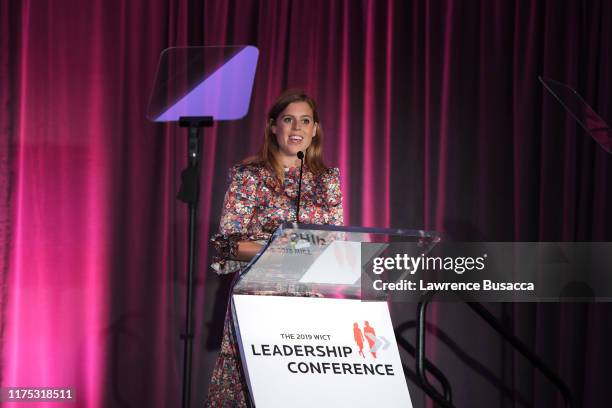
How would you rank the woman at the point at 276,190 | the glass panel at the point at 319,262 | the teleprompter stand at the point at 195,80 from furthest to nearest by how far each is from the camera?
the woman at the point at 276,190
the teleprompter stand at the point at 195,80
the glass panel at the point at 319,262

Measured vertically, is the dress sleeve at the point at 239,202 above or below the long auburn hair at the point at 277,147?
below

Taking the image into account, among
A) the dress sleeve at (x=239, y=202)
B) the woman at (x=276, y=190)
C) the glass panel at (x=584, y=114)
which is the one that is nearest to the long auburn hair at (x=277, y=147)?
the woman at (x=276, y=190)

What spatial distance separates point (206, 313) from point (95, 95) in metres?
1.30

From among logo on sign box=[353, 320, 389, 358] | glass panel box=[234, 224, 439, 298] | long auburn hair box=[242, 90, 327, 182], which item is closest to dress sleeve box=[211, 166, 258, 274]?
long auburn hair box=[242, 90, 327, 182]

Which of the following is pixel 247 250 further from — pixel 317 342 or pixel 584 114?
pixel 584 114

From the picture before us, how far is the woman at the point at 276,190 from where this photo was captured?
7.86 feet

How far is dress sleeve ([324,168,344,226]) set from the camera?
8.96 ft

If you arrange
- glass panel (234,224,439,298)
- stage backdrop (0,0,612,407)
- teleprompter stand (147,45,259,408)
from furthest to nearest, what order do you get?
stage backdrop (0,0,612,407) → teleprompter stand (147,45,259,408) → glass panel (234,224,439,298)

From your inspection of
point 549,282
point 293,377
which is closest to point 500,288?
point 549,282

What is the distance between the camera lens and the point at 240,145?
365 cm

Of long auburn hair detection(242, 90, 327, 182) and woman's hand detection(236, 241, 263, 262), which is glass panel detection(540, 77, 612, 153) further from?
woman's hand detection(236, 241, 263, 262)

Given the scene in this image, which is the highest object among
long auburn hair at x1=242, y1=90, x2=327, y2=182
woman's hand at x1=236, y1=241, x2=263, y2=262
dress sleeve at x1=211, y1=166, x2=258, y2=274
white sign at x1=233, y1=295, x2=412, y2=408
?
long auburn hair at x1=242, y1=90, x2=327, y2=182

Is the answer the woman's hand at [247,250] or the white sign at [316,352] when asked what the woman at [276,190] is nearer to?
the woman's hand at [247,250]

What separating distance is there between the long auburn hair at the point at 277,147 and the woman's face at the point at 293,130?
17 millimetres
